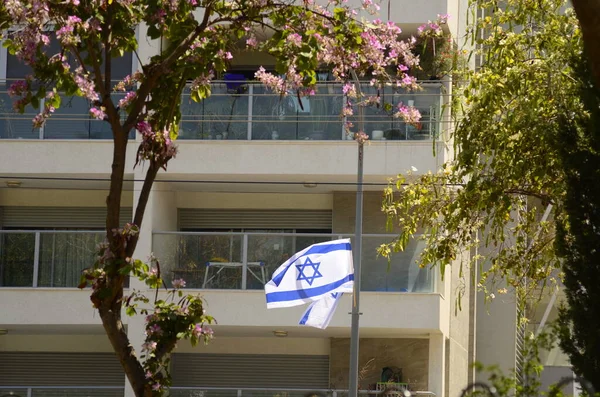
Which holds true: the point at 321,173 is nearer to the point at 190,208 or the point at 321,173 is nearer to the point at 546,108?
the point at 190,208

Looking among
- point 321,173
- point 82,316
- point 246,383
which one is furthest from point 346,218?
point 82,316

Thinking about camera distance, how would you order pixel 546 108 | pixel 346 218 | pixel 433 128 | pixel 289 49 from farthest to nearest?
pixel 346 218
pixel 433 128
pixel 546 108
pixel 289 49

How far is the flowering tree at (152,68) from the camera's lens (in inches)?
359

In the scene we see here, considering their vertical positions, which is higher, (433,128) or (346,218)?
(433,128)

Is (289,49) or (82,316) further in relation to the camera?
(82,316)

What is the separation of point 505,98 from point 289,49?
4.31 meters

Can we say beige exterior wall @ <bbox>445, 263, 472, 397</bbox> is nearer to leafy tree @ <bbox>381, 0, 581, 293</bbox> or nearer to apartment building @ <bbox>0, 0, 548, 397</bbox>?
apartment building @ <bbox>0, 0, 548, 397</bbox>

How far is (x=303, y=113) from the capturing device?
2333cm

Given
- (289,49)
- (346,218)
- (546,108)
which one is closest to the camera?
(289,49)

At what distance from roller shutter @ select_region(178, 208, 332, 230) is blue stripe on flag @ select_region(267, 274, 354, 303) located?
553 cm

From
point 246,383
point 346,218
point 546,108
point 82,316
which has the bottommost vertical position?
point 246,383

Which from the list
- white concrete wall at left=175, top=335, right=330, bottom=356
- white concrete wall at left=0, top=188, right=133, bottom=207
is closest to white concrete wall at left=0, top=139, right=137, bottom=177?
white concrete wall at left=0, top=188, right=133, bottom=207

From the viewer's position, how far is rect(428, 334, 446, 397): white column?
76.6ft

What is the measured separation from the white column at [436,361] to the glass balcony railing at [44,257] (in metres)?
6.74
